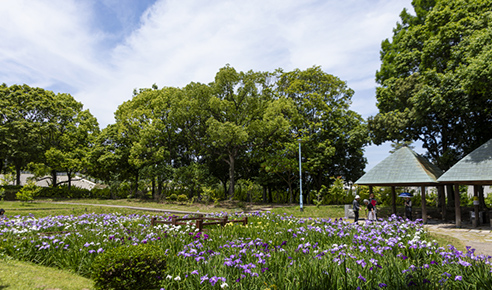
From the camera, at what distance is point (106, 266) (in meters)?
4.25

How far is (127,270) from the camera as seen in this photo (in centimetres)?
430

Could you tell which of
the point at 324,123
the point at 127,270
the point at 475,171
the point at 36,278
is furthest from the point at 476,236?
the point at 324,123

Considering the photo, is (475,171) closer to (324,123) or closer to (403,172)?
(403,172)

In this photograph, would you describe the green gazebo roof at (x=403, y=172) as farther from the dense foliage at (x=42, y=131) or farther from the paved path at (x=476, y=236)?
the dense foliage at (x=42, y=131)

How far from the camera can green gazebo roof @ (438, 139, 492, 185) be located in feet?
40.2

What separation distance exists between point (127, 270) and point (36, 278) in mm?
2158

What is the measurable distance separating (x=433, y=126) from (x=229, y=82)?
16.0 m

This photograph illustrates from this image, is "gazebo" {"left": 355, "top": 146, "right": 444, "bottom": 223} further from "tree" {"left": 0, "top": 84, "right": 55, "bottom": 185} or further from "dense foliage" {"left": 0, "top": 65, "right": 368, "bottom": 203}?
"tree" {"left": 0, "top": 84, "right": 55, "bottom": 185}

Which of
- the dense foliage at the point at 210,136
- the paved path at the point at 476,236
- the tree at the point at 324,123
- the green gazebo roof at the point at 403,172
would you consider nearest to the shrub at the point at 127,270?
the paved path at the point at 476,236

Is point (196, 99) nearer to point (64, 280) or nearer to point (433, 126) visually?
point (433, 126)

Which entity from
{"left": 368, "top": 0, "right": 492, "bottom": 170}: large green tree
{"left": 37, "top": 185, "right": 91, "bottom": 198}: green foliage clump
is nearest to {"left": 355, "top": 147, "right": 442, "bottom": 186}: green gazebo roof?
{"left": 368, "top": 0, "right": 492, "bottom": 170}: large green tree

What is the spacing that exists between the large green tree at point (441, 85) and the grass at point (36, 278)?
630 inches

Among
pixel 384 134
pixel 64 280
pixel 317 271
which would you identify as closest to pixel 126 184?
pixel 384 134

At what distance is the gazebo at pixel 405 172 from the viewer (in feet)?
47.4
